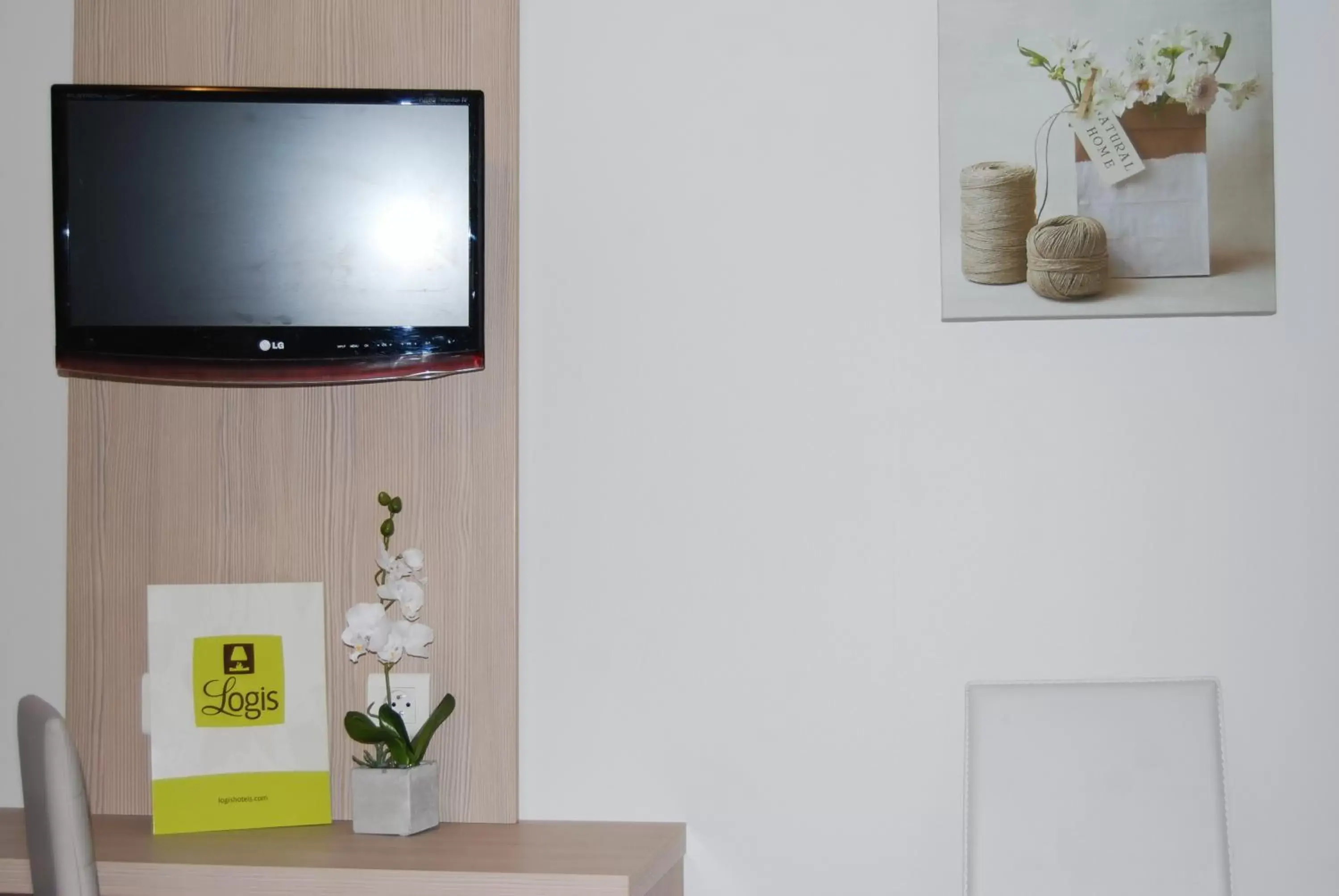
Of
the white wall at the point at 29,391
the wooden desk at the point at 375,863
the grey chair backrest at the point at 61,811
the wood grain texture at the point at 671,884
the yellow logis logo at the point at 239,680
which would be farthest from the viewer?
the white wall at the point at 29,391

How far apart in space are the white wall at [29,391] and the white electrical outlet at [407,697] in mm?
611

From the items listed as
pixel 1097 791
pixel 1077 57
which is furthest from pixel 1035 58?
pixel 1097 791

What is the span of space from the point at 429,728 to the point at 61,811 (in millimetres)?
784

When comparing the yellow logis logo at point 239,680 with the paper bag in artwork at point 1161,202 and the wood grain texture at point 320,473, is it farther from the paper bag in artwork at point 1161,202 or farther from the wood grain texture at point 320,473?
the paper bag in artwork at point 1161,202

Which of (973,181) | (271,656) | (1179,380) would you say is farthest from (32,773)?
(1179,380)

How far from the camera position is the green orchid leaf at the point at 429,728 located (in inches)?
79.1

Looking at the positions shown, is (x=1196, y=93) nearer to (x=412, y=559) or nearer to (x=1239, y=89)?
(x=1239, y=89)

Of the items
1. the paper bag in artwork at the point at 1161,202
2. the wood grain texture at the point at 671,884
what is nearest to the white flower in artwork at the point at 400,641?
the wood grain texture at the point at 671,884

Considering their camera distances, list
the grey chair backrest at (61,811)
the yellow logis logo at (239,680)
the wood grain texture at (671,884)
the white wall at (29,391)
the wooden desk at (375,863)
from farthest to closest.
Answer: the white wall at (29,391)
the yellow logis logo at (239,680)
the wood grain texture at (671,884)
the wooden desk at (375,863)
the grey chair backrest at (61,811)

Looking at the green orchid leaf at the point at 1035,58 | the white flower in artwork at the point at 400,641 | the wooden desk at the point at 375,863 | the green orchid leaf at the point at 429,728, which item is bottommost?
the wooden desk at the point at 375,863

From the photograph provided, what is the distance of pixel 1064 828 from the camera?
186cm

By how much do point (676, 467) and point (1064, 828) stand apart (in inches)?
34.6

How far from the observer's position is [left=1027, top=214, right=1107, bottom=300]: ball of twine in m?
2.04

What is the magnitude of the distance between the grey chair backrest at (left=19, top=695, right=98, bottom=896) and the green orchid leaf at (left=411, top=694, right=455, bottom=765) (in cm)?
73
